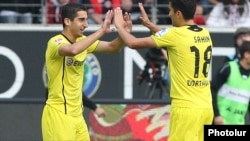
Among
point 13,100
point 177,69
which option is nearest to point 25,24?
point 13,100

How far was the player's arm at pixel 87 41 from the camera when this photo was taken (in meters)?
9.23

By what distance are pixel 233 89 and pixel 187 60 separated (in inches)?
108

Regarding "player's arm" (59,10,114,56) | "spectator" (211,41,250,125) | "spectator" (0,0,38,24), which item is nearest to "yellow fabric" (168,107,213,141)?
"player's arm" (59,10,114,56)

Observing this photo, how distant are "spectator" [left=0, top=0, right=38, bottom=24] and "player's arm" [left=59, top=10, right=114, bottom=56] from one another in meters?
5.72

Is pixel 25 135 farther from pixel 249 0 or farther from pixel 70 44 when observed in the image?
pixel 249 0

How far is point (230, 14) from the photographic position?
50.2 ft

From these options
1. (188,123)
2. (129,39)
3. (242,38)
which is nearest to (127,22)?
(129,39)

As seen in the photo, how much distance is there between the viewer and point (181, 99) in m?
9.12

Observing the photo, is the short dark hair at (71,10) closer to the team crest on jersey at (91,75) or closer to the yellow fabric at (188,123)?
the yellow fabric at (188,123)

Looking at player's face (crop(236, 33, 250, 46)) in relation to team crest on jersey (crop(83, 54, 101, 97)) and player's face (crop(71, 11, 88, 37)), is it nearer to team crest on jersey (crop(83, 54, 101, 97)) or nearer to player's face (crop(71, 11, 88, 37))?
team crest on jersey (crop(83, 54, 101, 97))

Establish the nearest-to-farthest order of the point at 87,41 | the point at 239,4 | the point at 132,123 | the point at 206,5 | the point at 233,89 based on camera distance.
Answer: the point at 87,41
the point at 233,89
the point at 132,123
the point at 239,4
the point at 206,5

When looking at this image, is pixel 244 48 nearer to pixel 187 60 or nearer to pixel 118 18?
pixel 187 60

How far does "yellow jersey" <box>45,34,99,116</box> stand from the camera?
9727mm

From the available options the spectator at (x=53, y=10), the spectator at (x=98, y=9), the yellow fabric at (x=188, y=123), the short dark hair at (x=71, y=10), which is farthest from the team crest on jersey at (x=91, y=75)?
the yellow fabric at (x=188, y=123)
